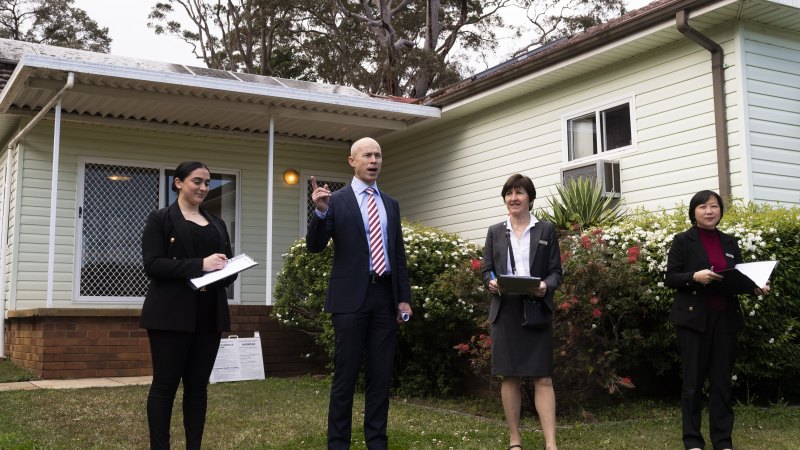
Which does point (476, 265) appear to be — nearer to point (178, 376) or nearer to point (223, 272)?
point (223, 272)

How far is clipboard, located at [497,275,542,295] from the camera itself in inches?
167

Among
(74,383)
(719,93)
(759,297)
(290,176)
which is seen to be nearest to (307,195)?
(290,176)

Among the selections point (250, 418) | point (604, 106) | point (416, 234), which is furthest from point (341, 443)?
point (604, 106)

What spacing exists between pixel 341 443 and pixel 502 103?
23.0 ft

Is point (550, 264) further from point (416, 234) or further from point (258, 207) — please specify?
point (258, 207)

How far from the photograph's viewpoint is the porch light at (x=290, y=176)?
469 inches

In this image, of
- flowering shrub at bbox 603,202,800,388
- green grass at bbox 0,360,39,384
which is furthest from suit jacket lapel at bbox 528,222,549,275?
green grass at bbox 0,360,39,384

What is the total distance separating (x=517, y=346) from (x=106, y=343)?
5.71 metres

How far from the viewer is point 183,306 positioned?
3.96m

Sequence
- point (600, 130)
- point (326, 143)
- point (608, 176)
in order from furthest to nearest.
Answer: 1. point (326, 143)
2. point (600, 130)
3. point (608, 176)

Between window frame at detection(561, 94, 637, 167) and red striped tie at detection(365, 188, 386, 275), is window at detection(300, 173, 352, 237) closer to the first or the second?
window frame at detection(561, 94, 637, 167)

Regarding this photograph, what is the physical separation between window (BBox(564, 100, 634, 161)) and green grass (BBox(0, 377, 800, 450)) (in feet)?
10.1

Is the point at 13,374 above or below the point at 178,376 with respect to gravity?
below

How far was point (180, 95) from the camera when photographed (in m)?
9.72
